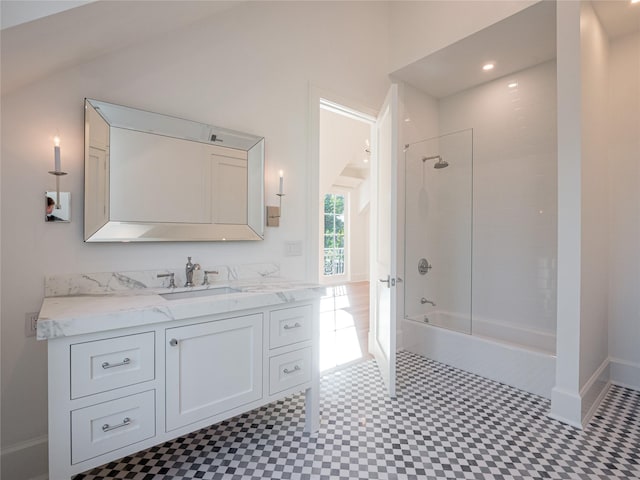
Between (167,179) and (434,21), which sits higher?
(434,21)

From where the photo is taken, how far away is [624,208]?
258cm

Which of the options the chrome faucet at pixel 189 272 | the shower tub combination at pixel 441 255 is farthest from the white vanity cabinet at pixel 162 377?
the shower tub combination at pixel 441 255

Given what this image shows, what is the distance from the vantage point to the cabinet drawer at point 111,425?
1181mm

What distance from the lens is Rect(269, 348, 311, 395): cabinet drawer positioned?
5.70 ft

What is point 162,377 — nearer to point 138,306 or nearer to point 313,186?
point 138,306

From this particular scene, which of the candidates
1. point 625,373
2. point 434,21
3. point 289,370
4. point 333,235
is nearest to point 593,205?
point 625,373

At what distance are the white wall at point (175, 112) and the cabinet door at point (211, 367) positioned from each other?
2.03 ft

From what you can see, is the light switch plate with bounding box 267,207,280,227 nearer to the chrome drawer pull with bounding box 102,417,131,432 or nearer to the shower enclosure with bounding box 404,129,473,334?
the chrome drawer pull with bounding box 102,417,131,432

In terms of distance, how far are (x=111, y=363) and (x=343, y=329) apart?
2.91 m

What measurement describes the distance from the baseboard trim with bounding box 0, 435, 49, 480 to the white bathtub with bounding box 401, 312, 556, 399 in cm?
279

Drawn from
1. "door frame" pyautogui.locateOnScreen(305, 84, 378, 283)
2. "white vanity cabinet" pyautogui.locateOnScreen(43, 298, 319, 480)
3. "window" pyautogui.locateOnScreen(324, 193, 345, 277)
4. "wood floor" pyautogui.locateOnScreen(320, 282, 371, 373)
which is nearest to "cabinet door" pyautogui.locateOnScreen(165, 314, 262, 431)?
"white vanity cabinet" pyautogui.locateOnScreen(43, 298, 319, 480)

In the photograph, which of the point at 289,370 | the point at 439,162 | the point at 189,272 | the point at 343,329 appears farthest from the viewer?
the point at 343,329

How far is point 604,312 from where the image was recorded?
2582 millimetres

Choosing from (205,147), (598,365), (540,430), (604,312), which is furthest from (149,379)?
(604,312)
